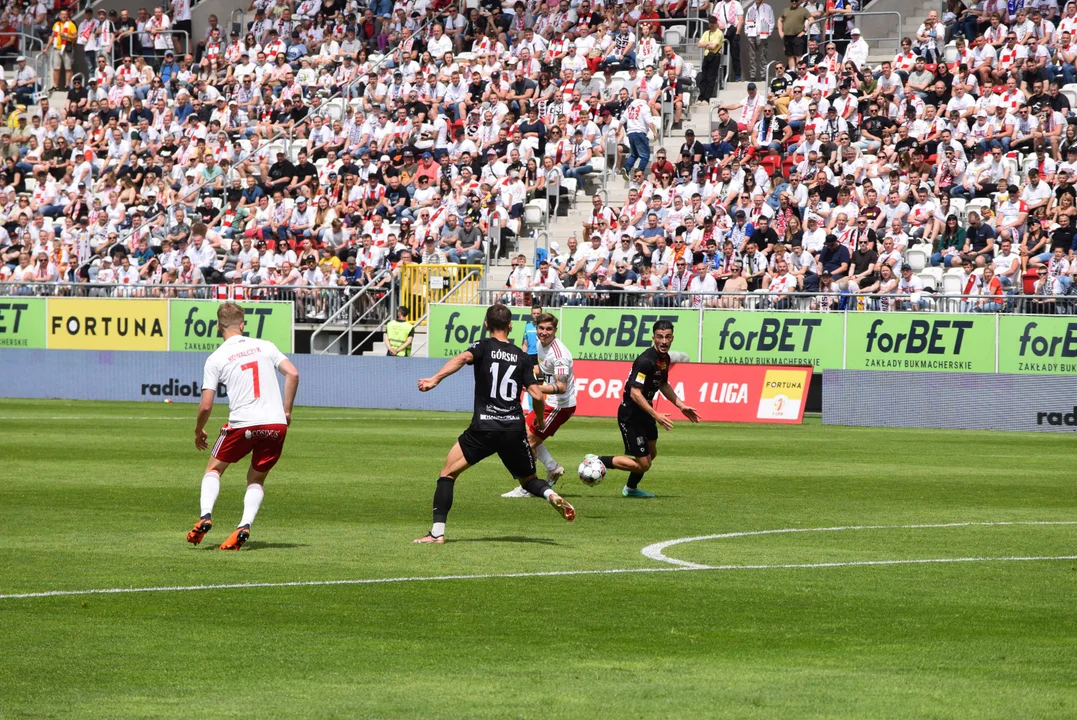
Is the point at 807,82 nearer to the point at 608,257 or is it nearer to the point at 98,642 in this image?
the point at 608,257

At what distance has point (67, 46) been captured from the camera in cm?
5019

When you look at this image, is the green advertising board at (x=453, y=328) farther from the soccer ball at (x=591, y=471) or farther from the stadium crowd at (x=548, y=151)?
the soccer ball at (x=591, y=471)

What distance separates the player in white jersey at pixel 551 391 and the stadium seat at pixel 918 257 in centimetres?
1446

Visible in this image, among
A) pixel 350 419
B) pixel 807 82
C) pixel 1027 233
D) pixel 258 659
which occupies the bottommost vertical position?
pixel 350 419

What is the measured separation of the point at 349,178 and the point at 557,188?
5.10 meters

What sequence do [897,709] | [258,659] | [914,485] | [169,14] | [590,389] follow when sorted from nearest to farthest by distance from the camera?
[897,709] → [258,659] → [914,485] → [590,389] → [169,14]

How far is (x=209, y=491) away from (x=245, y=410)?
0.67m

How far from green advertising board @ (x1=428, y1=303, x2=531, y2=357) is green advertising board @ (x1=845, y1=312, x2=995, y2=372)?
6890mm

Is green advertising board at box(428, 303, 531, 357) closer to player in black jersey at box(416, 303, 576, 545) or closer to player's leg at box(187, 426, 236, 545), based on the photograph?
player in black jersey at box(416, 303, 576, 545)

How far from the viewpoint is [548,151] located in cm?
3800

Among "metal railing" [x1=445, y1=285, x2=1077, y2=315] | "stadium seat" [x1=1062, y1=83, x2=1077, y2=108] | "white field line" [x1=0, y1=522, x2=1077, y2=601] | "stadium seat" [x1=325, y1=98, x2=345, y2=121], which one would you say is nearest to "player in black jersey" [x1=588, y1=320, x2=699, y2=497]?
"white field line" [x1=0, y1=522, x2=1077, y2=601]

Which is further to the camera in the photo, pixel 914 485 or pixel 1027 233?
pixel 1027 233

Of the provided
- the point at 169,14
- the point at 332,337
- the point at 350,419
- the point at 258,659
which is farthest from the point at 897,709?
the point at 169,14

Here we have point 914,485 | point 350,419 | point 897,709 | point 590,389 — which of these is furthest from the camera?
point 590,389
